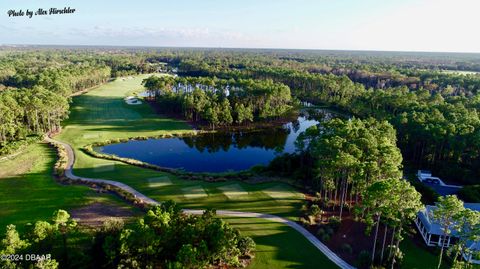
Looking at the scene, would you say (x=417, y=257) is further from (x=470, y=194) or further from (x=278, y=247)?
(x=470, y=194)

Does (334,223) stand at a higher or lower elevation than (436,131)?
lower

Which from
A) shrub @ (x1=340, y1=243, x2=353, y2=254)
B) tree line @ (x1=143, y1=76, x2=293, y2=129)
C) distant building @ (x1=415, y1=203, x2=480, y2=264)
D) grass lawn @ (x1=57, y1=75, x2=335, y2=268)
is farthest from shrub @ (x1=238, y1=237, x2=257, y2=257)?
tree line @ (x1=143, y1=76, x2=293, y2=129)

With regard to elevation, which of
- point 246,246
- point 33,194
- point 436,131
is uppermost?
point 436,131

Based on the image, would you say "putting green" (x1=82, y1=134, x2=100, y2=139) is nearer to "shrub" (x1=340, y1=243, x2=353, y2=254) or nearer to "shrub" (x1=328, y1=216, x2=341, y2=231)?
"shrub" (x1=328, y1=216, x2=341, y2=231)

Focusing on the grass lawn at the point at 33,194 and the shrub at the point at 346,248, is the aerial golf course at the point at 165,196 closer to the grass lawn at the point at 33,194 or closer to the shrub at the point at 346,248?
the grass lawn at the point at 33,194

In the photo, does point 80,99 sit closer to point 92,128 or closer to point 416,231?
point 92,128

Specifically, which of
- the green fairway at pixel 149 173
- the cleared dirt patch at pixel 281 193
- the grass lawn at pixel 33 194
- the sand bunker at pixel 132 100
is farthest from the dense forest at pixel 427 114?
the sand bunker at pixel 132 100

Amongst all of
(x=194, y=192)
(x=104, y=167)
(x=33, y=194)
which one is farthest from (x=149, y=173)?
(x=33, y=194)
